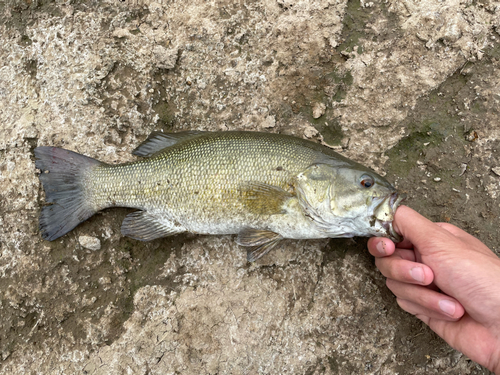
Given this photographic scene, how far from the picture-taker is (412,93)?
313 cm

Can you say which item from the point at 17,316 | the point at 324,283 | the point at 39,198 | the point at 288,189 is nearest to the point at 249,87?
the point at 288,189

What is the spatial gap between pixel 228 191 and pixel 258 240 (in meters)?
0.50

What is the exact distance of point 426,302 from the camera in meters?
2.38

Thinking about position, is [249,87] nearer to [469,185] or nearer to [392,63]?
[392,63]

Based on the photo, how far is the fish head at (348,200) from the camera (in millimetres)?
2504

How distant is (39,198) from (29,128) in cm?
68

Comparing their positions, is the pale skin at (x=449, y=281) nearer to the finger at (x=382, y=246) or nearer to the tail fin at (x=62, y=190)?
the finger at (x=382, y=246)

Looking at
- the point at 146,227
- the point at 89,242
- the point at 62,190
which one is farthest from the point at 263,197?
the point at 62,190

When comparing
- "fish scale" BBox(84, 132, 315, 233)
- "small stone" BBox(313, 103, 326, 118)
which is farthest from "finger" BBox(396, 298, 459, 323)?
"small stone" BBox(313, 103, 326, 118)

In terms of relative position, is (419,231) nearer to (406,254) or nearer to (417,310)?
(406,254)

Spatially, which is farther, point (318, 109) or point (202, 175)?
point (318, 109)

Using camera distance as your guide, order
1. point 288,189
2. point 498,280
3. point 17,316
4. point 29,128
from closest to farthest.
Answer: point 498,280 < point 288,189 < point 17,316 < point 29,128

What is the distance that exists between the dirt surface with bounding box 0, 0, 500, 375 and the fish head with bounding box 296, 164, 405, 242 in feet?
1.52

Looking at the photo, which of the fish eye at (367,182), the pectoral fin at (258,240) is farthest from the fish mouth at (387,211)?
the pectoral fin at (258,240)
